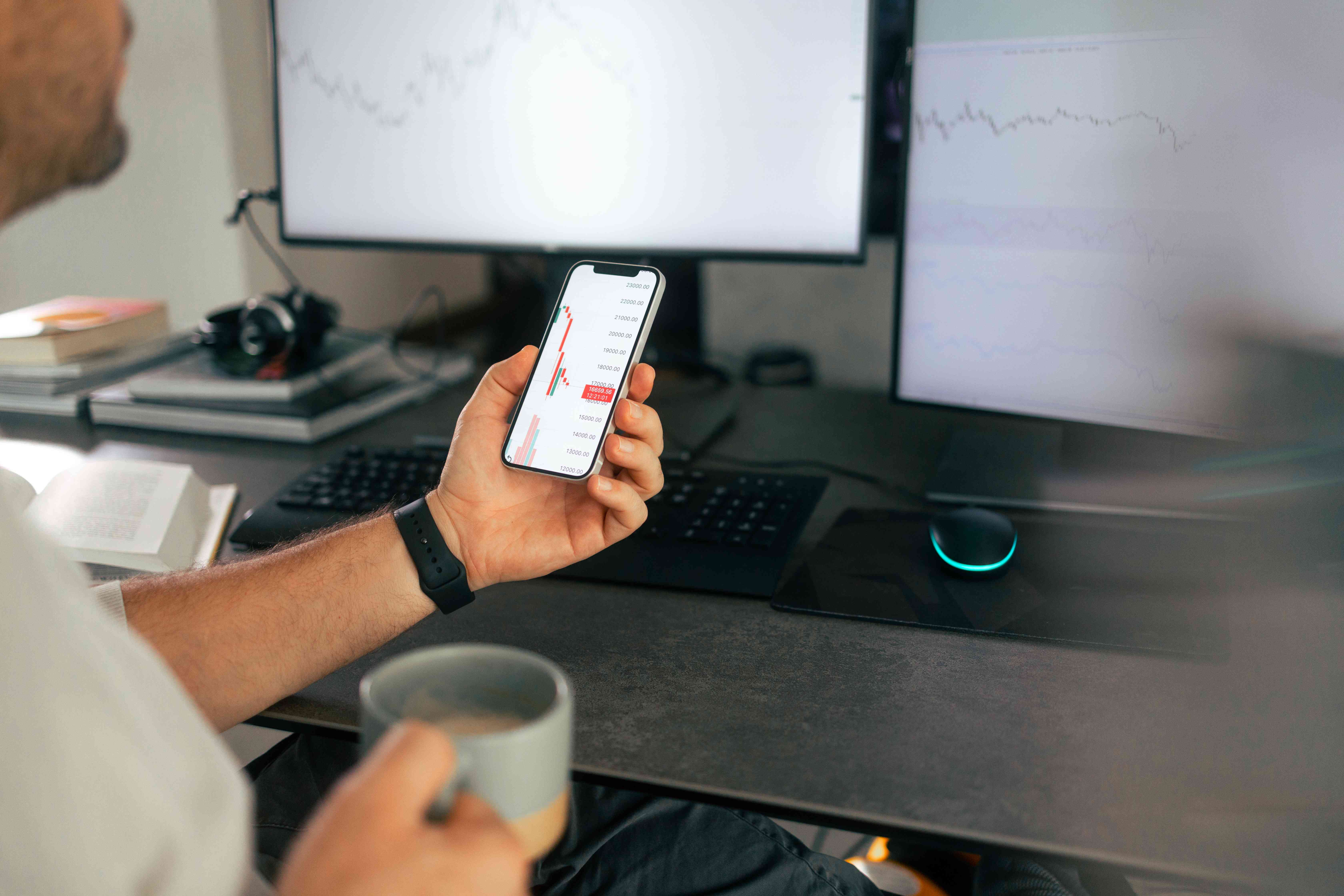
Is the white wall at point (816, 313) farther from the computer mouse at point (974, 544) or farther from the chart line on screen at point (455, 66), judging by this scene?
the computer mouse at point (974, 544)

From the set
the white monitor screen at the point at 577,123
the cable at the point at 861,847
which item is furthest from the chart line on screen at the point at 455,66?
the cable at the point at 861,847

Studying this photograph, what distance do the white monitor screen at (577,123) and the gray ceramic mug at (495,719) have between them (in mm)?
683

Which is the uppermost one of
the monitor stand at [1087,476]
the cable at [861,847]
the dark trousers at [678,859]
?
the monitor stand at [1087,476]

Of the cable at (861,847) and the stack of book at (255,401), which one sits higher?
the stack of book at (255,401)

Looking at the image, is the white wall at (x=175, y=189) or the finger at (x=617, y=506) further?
the white wall at (x=175, y=189)

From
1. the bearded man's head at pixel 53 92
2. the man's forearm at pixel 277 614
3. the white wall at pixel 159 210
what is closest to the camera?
the bearded man's head at pixel 53 92

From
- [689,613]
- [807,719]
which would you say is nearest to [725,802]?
[807,719]

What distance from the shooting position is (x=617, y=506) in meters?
0.70

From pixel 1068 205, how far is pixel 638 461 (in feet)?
1.43

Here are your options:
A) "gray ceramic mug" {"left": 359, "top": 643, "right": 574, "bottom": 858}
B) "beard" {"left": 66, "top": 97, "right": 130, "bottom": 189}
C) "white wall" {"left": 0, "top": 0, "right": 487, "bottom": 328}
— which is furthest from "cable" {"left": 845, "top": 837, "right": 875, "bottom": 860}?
"white wall" {"left": 0, "top": 0, "right": 487, "bottom": 328}

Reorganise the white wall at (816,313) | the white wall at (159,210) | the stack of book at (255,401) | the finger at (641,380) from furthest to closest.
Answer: the white wall at (159,210)
the white wall at (816,313)
the stack of book at (255,401)
the finger at (641,380)

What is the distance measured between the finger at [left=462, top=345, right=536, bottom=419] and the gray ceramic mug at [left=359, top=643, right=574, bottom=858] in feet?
1.11

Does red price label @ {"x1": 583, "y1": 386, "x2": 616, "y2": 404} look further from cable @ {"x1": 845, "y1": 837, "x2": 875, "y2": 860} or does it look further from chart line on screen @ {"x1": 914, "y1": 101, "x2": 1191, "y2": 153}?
cable @ {"x1": 845, "y1": 837, "x2": 875, "y2": 860}

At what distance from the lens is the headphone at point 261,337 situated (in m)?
1.17
